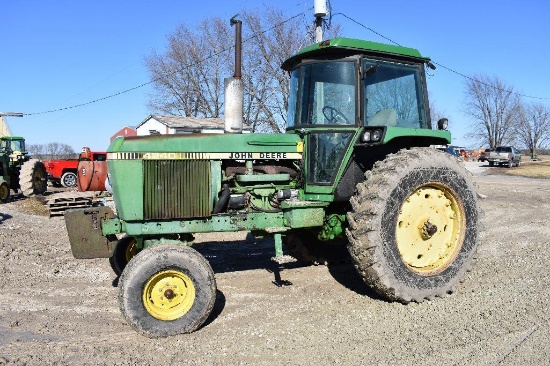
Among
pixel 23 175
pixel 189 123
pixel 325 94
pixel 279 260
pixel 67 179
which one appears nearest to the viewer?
pixel 279 260

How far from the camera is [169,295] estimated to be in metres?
4.40

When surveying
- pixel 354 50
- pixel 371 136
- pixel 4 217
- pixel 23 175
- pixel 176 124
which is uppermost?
pixel 176 124

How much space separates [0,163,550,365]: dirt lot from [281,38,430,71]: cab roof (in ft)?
8.38

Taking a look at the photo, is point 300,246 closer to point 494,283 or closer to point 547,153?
point 494,283

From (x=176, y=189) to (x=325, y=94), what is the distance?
1.88 meters

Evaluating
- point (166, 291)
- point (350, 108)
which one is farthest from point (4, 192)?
point (350, 108)

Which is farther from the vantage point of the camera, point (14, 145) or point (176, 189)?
point (14, 145)

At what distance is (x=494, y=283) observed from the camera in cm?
556

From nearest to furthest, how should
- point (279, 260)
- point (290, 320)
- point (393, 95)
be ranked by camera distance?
point (290, 320)
point (279, 260)
point (393, 95)

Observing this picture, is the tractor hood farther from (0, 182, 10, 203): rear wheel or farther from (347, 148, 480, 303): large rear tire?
(0, 182, 10, 203): rear wheel

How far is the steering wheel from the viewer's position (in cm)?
533

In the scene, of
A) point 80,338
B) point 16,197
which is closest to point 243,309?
point 80,338

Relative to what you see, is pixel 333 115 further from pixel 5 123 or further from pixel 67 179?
pixel 5 123

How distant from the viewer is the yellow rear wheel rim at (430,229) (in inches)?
205
